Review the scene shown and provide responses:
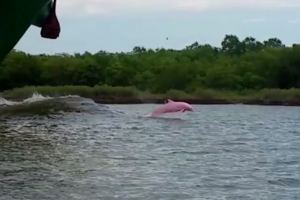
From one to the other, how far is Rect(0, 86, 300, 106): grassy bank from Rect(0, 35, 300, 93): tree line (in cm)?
323

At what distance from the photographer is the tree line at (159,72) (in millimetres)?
65750

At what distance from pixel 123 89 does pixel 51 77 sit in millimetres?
6998

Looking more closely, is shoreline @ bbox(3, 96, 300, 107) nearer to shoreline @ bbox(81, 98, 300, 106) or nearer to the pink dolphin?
shoreline @ bbox(81, 98, 300, 106)

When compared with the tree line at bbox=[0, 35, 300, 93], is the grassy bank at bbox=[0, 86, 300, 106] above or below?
below

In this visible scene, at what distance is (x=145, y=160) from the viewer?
15.2 metres

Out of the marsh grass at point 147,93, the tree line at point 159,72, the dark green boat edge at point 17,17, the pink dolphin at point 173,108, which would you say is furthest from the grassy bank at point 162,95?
the dark green boat edge at point 17,17

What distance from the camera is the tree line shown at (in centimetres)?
6575

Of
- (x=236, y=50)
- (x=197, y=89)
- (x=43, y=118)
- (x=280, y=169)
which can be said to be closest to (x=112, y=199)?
(x=280, y=169)

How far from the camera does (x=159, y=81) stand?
69.1 meters

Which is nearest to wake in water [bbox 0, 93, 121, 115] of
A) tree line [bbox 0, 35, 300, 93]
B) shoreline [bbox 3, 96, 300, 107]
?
shoreline [bbox 3, 96, 300, 107]

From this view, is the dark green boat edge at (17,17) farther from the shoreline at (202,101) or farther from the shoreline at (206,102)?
the shoreline at (202,101)

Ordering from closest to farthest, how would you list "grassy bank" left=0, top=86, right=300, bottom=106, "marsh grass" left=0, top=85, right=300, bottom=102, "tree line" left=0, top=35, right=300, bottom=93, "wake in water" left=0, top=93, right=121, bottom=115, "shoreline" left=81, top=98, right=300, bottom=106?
1. "wake in water" left=0, top=93, right=121, bottom=115
2. "marsh grass" left=0, top=85, right=300, bottom=102
3. "grassy bank" left=0, top=86, right=300, bottom=106
4. "shoreline" left=81, top=98, right=300, bottom=106
5. "tree line" left=0, top=35, right=300, bottom=93

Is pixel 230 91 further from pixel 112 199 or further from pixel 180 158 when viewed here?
pixel 112 199

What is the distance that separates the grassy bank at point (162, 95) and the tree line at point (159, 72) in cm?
323
